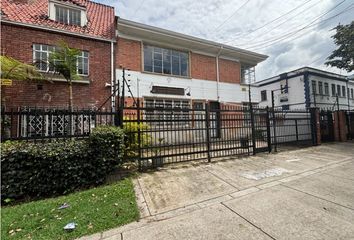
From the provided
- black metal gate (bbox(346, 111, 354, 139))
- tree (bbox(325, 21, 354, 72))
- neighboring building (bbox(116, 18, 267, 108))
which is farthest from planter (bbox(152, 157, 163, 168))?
tree (bbox(325, 21, 354, 72))

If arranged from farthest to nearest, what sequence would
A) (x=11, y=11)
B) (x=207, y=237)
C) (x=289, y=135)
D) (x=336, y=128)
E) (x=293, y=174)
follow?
(x=336, y=128)
(x=289, y=135)
(x=11, y=11)
(x=293, y=174)
(x=207, y=237)

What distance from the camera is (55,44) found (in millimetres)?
10406

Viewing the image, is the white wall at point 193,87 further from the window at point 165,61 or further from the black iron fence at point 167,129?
the black iron fence at point 167,129

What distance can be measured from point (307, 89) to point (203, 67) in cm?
1532

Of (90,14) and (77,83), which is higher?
(90,14)

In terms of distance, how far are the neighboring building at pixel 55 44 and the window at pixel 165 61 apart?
232 centimetres

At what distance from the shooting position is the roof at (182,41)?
11.4 meters

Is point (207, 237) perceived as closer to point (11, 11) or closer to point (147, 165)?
point (147, 165)

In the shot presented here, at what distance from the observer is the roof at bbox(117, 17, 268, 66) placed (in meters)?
11.4

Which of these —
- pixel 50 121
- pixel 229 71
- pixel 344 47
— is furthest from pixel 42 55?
pixel 344 47

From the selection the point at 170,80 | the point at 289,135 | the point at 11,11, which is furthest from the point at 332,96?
the point at 11,11

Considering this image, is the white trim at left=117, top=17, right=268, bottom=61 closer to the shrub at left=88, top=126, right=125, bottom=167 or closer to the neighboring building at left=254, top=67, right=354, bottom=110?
the neighboring building at left=254, top=67, right=354, bottom=110

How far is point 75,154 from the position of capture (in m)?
5.16

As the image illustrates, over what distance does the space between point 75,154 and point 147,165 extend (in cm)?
238
